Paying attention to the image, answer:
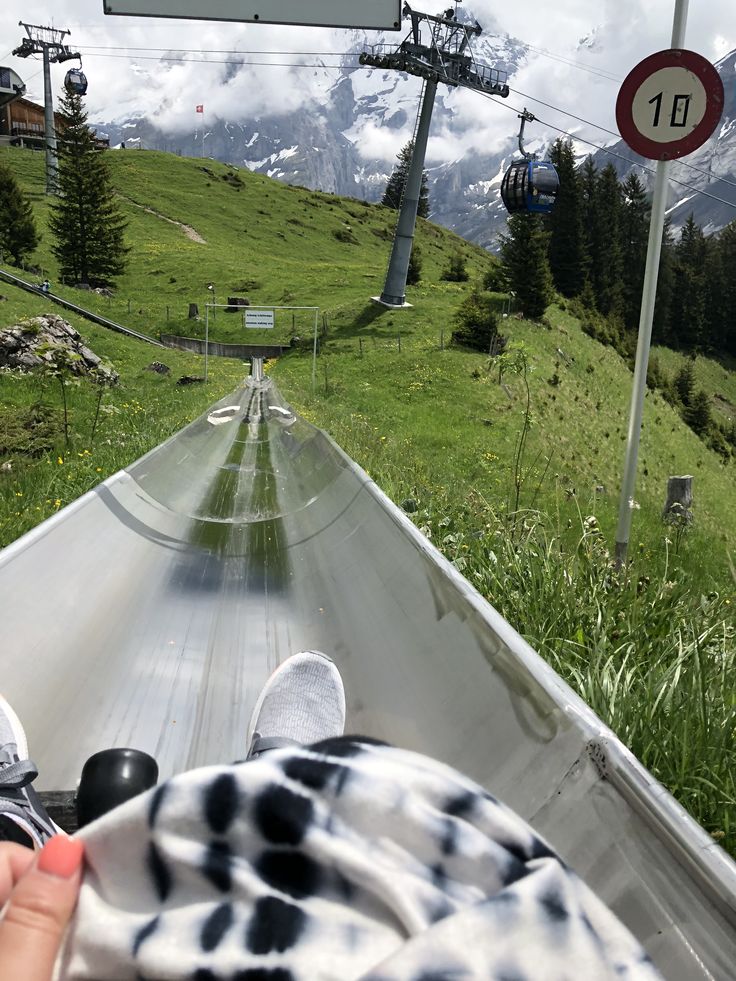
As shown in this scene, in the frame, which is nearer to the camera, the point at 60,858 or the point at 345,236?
the point at 60,858

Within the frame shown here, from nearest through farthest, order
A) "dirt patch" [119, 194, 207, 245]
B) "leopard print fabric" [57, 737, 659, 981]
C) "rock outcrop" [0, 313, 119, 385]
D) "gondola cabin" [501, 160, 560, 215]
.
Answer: "leopard print fabric" [57, 737, 659, 981], "rock outcrop" [0, 313, 119, 385], "gondola cabin" [501, 160, 560, 215], "dirt patch" [119, 194, 207, 245]

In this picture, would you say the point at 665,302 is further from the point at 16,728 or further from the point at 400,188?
the point at 16,728

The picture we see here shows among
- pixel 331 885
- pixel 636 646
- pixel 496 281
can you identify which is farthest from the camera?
pixel 496 281

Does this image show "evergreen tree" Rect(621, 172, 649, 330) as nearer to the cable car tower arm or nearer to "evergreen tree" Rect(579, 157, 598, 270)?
"evergreen tree" Rect(579, 157, 598, 270)

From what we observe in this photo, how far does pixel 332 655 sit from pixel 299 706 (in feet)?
2.08

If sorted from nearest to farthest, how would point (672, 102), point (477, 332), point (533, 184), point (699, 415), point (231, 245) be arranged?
point (672, 102) < point (477, 332) < point (533, 184) < point (699, 415) < point (231, 245)

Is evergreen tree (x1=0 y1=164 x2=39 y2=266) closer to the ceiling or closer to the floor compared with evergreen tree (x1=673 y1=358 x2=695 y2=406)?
closer to the ceiling

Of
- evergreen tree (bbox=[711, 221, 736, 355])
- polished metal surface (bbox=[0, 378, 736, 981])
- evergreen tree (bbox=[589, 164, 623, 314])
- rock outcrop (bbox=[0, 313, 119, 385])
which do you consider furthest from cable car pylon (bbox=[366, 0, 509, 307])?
evergreen tree (bbox=[711, 221, 736, 355])

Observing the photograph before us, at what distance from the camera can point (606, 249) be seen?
53.3m

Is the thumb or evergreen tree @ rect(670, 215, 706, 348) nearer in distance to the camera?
the thumb

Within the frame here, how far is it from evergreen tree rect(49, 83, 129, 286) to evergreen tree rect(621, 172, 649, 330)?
34.2 meters

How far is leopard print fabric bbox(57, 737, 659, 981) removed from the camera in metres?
0.87

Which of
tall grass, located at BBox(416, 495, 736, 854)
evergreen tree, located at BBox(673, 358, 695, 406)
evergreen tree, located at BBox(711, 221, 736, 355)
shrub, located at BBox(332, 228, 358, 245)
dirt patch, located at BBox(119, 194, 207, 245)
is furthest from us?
shrub, located at BBox(332, 228, 358, 245)

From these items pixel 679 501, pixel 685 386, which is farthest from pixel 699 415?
pixel 679 501
